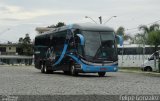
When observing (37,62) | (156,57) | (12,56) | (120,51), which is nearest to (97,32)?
(37,62)

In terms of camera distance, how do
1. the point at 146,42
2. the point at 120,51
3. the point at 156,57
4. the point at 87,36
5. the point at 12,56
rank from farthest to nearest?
1. the point at 12,56
2. the point at 146,42
3. the point at 120,51
4. the point at 156,57
5. the point at 87,36

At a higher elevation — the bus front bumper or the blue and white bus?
the blue and white bus

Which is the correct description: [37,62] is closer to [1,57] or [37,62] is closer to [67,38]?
[67,38]

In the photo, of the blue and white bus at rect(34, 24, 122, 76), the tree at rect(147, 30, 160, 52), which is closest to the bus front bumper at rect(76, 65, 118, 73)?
the blue and white bus at rect(34, 24, 122, 76)

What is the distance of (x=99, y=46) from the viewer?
31.8 meters

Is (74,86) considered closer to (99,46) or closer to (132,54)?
(99,46)

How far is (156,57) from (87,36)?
18.0m

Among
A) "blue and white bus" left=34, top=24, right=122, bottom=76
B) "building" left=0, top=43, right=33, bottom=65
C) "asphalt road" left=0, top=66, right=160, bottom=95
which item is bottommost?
"building" left=0, top=43, right=33, bottom=65

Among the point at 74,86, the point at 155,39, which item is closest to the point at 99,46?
the point at 74,86

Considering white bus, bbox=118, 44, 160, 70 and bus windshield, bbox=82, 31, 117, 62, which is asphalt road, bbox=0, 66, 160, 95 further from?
white bus, bbox=118, 44, 160, 70

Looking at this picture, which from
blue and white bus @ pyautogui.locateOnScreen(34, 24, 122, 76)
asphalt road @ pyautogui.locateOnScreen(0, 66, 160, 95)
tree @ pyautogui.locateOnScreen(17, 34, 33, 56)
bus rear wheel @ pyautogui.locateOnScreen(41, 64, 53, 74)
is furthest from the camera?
tree @ pyautogui.locateOnScreen(17, 34, 33, 56)

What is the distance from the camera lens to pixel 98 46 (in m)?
31.8

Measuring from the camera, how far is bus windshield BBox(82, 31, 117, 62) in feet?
104

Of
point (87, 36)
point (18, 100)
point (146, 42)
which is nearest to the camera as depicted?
point (18, 100)
